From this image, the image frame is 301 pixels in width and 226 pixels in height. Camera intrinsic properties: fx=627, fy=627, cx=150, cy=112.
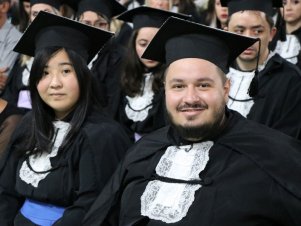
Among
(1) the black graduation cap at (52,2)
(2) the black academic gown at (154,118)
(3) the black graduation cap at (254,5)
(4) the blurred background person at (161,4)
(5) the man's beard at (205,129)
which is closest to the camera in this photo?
(5) the man's beard at (205,129)

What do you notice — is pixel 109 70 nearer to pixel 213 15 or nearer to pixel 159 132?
pixel 213 15

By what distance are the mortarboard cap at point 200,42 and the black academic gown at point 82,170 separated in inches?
24.7

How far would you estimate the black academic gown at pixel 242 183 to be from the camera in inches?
110

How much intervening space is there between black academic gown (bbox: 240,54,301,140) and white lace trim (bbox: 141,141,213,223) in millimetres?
1114

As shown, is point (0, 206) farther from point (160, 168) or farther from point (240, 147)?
point (240, 147)

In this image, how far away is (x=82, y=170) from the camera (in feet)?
11.5

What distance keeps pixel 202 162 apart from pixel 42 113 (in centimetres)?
120

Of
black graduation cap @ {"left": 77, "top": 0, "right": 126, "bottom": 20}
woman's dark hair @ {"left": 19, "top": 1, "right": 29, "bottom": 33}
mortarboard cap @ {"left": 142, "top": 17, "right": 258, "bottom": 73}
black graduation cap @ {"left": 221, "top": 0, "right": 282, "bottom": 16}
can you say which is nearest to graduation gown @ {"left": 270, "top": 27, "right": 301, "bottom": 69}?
black graduation cap @ {"left": 221, "top": 0, "right": 282, "bottom": 16}

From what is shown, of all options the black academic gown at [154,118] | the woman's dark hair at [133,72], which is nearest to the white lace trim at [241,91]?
the black academic gown at [154,118]

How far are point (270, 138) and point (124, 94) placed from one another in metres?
2.31

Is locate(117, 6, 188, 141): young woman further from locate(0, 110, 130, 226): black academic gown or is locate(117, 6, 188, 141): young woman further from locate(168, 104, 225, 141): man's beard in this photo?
locate(168, 104, 225, 141): man's beard

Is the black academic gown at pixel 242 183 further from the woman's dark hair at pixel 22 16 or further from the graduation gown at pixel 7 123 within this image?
the woman's dark hair at pixel 22 16

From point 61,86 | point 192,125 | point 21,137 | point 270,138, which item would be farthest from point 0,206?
point 270,138

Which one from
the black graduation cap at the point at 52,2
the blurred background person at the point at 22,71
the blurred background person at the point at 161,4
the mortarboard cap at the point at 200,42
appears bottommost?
the blurred background person at the point at 22,71
